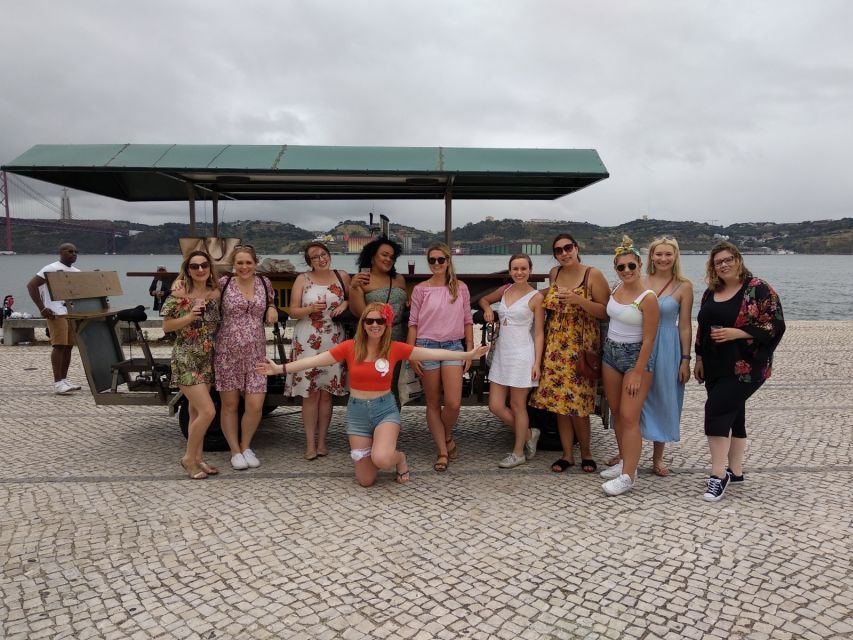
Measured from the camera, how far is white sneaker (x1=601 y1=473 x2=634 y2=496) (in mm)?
4410

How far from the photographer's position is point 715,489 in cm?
431

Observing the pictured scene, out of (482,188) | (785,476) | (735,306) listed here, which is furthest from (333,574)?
(482,188)

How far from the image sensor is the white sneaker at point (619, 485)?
4410 mm

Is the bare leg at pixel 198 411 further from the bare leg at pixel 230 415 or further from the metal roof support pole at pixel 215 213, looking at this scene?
the metal roof support pole at pixel 215 213

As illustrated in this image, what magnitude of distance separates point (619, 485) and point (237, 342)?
10.6 ft

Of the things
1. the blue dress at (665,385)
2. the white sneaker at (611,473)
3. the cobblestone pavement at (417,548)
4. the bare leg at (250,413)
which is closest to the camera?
the cobblestone pavement at (417,548)

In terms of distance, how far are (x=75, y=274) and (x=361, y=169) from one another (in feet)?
9.25

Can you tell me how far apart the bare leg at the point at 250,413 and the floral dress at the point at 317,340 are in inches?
12.1

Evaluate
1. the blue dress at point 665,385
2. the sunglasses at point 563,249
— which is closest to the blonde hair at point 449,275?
the sunglasses at point 563,249

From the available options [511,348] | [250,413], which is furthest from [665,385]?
[250,413]

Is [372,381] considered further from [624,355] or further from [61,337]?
[61,337]

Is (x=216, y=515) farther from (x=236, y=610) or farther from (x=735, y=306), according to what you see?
(x=735, y=306)

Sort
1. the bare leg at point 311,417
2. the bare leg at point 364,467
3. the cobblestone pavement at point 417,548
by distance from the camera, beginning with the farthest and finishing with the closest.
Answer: the bare leg at point 311,417 → the bare leg at point 364,467 → the cobblestone pavement at point 417,548

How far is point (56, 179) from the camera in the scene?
6.21 m
